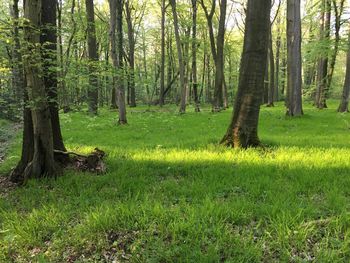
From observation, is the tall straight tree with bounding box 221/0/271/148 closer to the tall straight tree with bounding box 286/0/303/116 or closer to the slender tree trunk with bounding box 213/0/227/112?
the tall straight tree with bounding box 286/0/303/116

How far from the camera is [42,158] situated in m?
5.48

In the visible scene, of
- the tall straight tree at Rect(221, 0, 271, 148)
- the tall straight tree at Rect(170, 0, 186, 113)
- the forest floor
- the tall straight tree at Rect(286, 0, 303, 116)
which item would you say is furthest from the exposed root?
the tall straight tree at Rect(170, 0, 186, 113)

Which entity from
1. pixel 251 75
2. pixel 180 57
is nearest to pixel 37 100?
pixel 251 75

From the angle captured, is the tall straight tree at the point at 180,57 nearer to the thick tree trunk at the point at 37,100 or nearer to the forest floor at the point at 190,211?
the forest floor at the point at 190,211

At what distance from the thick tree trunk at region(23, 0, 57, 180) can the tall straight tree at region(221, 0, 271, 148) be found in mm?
3990

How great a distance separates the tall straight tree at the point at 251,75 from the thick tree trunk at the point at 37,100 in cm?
399

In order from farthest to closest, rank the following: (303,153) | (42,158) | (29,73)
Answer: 1. (303,153)
2. (42,158)
3. (29,73)

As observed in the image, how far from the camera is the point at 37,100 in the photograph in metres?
4.91

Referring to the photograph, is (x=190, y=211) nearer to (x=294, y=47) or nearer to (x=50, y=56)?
(x=50, y=56)

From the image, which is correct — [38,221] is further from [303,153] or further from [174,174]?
[303,153]

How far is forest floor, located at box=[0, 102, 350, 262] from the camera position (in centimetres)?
327

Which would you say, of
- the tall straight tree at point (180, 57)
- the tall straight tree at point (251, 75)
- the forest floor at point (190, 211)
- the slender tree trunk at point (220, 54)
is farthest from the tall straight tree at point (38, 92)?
the slender tree trunk at point (220, 54)

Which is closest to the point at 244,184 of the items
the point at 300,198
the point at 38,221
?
the point at 300,198

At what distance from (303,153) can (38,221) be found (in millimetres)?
5186
